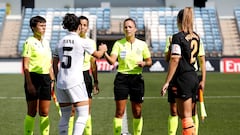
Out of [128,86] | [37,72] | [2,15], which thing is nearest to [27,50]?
[37,72]

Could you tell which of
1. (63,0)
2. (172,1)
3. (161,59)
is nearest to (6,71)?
(161,59)

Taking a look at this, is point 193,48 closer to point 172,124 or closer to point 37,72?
point 172,124

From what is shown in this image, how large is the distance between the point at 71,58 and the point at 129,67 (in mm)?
1388

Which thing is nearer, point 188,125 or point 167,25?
point 188,125

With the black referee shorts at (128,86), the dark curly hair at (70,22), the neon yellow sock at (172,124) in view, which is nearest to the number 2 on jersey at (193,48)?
the black referee shorts at (128,86)

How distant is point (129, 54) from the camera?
24.3ft

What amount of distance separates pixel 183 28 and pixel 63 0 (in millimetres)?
37615

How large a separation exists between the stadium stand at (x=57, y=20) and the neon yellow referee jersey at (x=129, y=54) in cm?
2885

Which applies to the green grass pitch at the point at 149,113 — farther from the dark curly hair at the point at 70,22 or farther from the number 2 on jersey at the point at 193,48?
the dark curly hair at the point at 70,22

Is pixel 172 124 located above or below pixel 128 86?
below

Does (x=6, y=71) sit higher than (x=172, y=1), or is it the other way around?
(x=172, y=1)

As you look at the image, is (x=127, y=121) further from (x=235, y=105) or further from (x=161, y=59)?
(x=161, y=59)

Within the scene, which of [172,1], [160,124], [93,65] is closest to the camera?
[93,65]

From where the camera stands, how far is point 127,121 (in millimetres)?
9930
